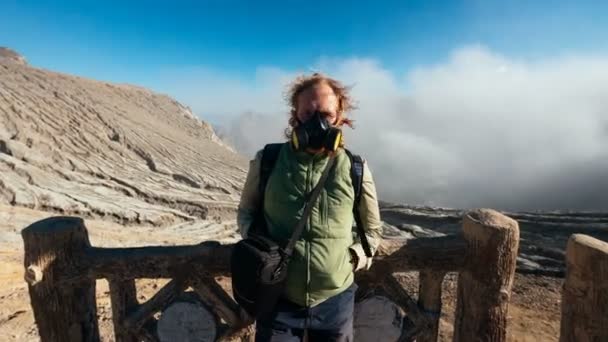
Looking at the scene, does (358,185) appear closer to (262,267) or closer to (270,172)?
(270,172)

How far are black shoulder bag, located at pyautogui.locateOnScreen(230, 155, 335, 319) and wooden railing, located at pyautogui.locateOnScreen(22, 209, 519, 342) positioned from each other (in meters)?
0.47

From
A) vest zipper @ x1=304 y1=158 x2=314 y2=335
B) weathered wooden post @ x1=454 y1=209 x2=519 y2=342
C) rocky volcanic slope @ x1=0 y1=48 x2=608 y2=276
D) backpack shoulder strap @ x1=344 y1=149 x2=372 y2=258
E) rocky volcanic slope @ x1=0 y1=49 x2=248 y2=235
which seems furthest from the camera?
rocky volcanic slope @ x1=0 y1=49 x2=248 y2=235

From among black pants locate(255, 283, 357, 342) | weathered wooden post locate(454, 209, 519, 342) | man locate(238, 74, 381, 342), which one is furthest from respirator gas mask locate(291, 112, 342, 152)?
weathered wooden post locate(454, 209, 519, 342)

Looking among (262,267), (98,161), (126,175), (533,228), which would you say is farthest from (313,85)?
(98,161)

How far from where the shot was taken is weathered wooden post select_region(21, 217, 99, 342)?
2.20 metres

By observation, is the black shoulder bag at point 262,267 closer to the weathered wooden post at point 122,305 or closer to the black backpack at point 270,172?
the black backpack at point 270,172

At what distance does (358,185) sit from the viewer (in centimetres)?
210

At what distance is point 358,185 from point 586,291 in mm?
1430

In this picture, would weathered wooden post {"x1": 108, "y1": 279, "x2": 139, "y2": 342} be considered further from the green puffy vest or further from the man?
the green puffy vest

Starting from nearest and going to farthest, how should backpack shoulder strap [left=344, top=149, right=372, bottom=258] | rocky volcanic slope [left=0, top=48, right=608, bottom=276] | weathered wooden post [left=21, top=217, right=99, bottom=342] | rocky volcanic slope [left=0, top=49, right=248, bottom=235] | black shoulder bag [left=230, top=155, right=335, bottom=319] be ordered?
black shoulder bag [left=230, top=155, right=335, bottom=319] → backpack shoulder strap [left=344, top=149, right=372, bottom=258] → weathered wooden post [left=21, top=217, right=99, bottom=342] → rocky volcanic slope [left=0, top=48, right=608, bottom=276] → rocky volcanic slope [left=0, top=49, right=248, bottom=235]

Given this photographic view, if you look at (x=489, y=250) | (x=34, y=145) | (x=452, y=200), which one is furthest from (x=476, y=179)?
(x=489, y=250)

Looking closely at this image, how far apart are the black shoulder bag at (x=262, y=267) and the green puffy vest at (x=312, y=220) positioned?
0.06 meters

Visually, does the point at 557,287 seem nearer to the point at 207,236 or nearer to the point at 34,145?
the point at 207,236

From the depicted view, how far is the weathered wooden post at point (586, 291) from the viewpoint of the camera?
2104 mm
